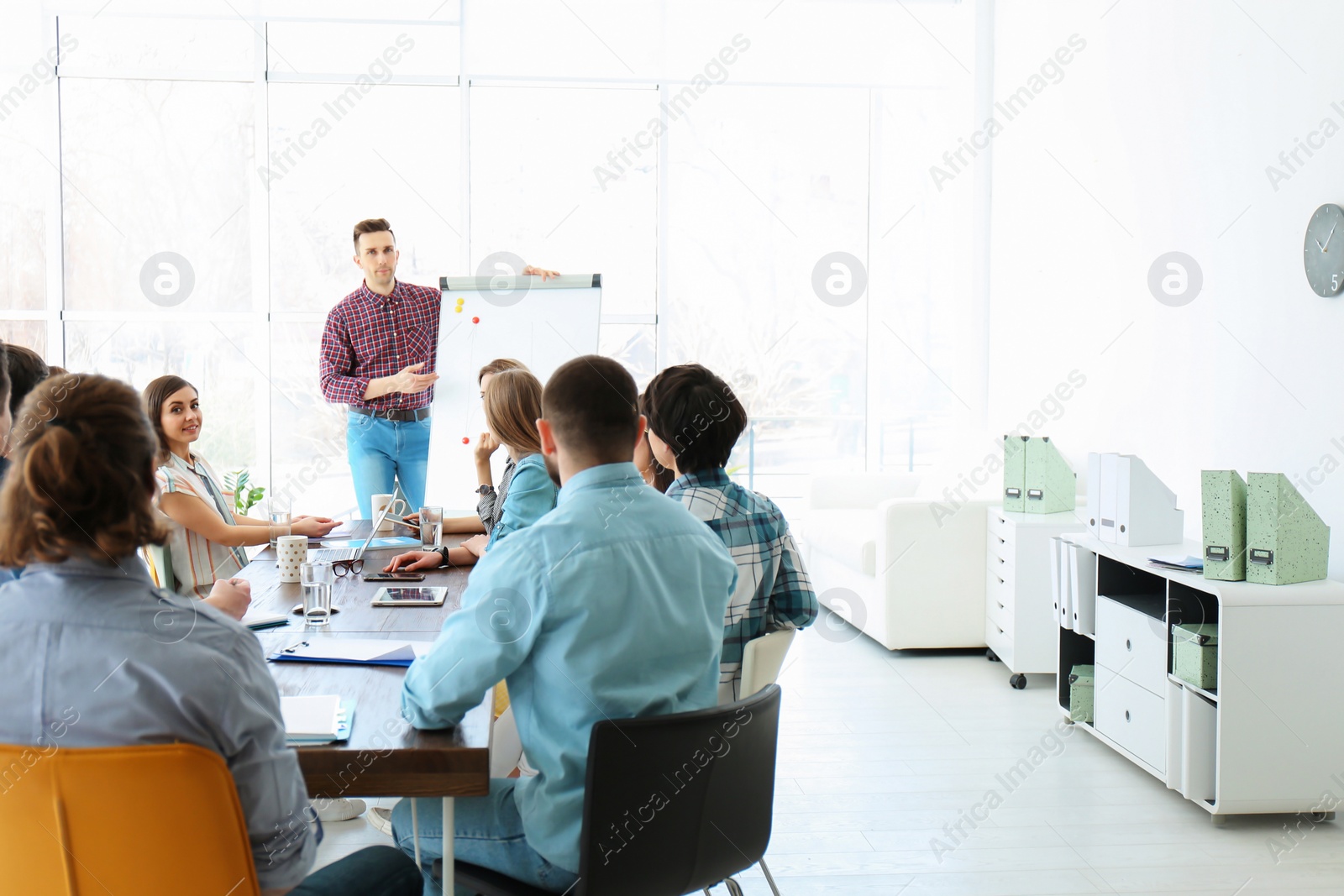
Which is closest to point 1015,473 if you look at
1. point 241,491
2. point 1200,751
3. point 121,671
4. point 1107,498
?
point 1107,498

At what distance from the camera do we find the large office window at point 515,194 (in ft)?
18.4

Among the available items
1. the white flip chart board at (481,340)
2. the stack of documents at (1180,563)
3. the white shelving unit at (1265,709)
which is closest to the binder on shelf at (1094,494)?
the stack of documents at (1180,563)

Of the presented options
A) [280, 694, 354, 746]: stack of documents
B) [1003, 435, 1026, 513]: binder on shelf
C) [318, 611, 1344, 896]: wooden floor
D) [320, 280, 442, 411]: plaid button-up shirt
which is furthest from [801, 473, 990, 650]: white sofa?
[280, 694, 354, 746]: stack of documents

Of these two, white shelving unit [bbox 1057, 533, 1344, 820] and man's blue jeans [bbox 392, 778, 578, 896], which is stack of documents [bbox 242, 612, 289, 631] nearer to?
man's blue jeans [bbox 392, 778, 578, 896]

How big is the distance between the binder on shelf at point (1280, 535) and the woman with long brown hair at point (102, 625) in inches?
99.4

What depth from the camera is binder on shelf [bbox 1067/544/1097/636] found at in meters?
A: 3.38

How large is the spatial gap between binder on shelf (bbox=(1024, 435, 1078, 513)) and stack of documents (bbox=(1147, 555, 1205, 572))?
42.9 inches

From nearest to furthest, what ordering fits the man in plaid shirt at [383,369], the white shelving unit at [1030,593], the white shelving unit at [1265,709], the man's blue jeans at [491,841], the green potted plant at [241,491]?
the man's blue jeans at [491,841] → the white shelving unit at [1265,709] → the white shelving unit at [1030,593] → the man in plaid shirt at [383,369] → the green potted plant at [241,491]

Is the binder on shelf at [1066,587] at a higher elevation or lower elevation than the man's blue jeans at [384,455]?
lower

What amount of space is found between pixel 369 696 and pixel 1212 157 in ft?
10.9

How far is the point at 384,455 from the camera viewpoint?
14.4 ft

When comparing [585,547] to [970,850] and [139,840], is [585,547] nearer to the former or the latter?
[139,840]

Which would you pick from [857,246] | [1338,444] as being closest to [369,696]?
[1338,444]

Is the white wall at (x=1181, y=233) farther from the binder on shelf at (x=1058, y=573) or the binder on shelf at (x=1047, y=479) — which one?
the binder on shelf at (x=1058, y=573)
